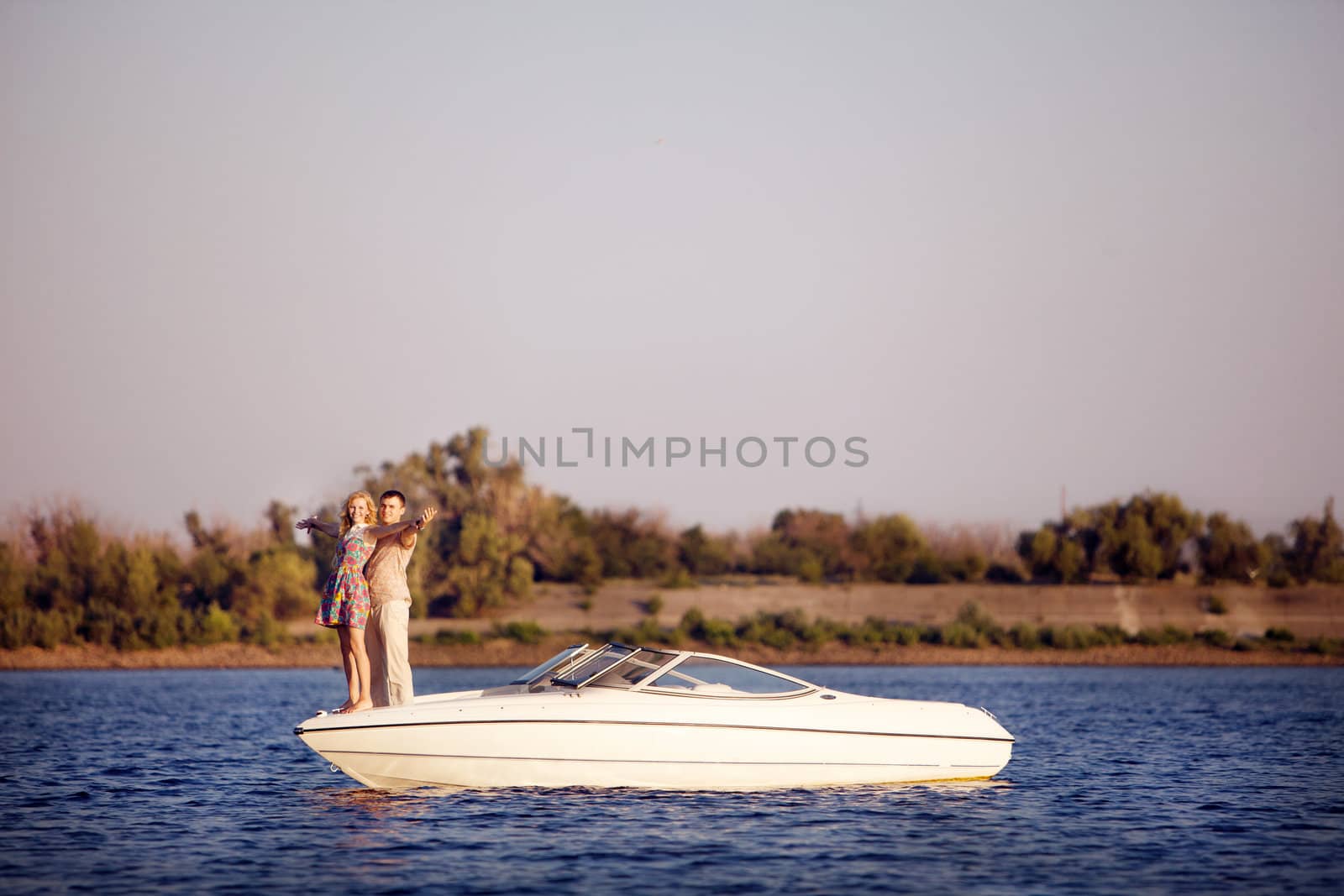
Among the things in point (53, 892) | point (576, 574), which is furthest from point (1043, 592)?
point (53, 892)

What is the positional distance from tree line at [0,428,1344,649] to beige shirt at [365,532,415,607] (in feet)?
184

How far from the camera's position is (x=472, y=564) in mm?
79000

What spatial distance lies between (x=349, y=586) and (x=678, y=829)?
4.74 meters

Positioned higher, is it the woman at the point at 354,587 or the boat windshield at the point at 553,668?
the woman at the point at 354,587

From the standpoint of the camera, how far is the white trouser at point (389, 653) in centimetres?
1680

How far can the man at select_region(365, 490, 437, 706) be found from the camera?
16.8 meters

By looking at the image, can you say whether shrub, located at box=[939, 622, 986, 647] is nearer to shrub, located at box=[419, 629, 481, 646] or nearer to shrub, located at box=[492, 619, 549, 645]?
shrub, located at box=[492, 619, 549, 645]

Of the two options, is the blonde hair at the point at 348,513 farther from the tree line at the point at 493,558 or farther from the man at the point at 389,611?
the tree line at the point at 493,558

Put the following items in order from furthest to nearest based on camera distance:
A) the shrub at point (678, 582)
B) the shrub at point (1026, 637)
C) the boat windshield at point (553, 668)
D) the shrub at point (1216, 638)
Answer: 1. the shrub at point (678, 582)
2. the shrub at point (1026, 637)
3. the shrub at point (1216, 638)
4. the boat windshield at point (553, 668)

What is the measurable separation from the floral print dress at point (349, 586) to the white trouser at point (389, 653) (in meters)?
0.24

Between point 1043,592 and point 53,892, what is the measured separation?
67959mm

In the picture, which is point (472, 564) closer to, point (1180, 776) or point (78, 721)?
point (78, 721)

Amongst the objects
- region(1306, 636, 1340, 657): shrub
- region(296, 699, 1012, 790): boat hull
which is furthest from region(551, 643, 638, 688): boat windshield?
region(1306, 636, 1340, 657): shrub

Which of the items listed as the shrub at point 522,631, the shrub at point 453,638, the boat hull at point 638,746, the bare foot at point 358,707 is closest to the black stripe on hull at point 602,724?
the boat hull at point 638,746
